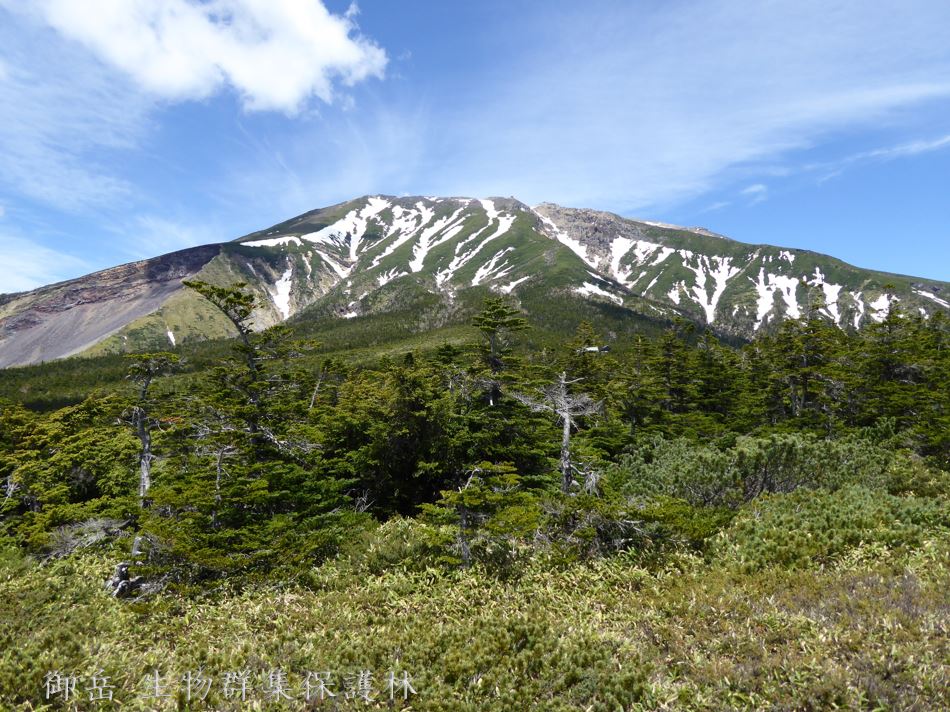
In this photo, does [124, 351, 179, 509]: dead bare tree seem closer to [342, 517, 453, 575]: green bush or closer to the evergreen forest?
the evergreen forest

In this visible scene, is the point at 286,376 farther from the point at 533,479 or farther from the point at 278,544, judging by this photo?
the point at 533,479

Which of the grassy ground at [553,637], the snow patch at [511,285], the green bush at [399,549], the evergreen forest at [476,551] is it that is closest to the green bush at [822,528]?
the evergreen forest at [476,551]

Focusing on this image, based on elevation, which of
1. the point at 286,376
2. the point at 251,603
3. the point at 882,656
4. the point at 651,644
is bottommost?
the point at 251,603

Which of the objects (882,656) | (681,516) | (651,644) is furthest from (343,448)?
(882,656)

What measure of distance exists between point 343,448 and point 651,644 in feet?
53.1

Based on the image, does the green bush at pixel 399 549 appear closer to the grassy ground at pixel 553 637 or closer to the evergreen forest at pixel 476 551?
the evergreen forest at pixel 476 551

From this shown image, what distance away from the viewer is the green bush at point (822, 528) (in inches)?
410

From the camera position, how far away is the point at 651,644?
7.77 m

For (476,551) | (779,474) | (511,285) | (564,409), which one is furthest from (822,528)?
(511,285)

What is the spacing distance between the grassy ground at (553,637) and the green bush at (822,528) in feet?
1.99

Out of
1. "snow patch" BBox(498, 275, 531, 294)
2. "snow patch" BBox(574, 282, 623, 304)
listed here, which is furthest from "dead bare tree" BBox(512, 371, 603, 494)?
"snow patch" BBox(498, 275, 531, 294)

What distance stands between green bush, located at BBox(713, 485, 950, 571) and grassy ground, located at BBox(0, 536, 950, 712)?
0.61 meters

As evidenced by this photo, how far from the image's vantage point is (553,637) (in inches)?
315

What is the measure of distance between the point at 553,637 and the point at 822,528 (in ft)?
26.4
